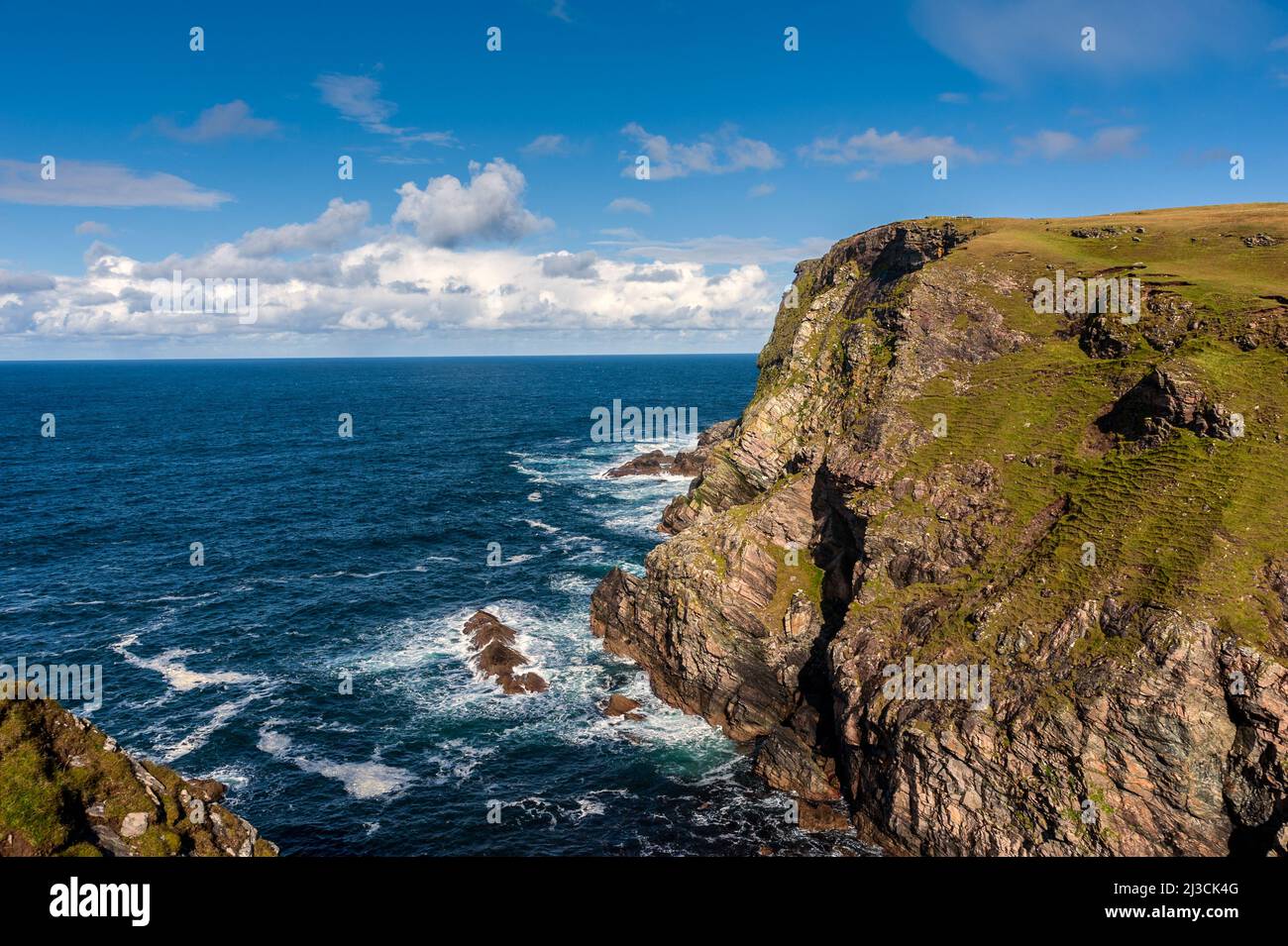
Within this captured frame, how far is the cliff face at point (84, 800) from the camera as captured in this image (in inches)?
757

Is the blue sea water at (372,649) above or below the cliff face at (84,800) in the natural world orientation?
below

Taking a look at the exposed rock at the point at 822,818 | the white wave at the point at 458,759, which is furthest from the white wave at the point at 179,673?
the exposed rock at the point at 822,818

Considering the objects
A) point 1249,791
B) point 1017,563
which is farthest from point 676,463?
point 1249,791

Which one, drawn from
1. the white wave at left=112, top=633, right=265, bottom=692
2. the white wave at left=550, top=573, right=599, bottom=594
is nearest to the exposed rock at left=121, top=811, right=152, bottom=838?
the white wave at left=112, top=633, right=265, bottom=692

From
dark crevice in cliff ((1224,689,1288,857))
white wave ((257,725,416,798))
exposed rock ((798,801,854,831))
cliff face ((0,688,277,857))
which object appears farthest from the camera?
white wave ((257,725,416,798))

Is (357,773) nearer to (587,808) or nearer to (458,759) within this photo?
(458,759)

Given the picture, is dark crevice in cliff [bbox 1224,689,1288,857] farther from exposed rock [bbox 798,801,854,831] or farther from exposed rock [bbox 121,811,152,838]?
exposed rock [bbox 121,811,152,838]

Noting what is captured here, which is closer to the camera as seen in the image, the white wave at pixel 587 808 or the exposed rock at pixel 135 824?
the exposed rock at pixel 135 824

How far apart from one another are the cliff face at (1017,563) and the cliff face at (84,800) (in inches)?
1336

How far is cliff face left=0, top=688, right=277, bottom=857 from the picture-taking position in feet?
63.1

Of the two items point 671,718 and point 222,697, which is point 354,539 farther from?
point 671,718

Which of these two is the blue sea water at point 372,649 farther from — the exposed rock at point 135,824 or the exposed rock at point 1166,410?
the exposed rock at point 1166,410

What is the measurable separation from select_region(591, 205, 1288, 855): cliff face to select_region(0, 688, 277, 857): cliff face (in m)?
33.9
